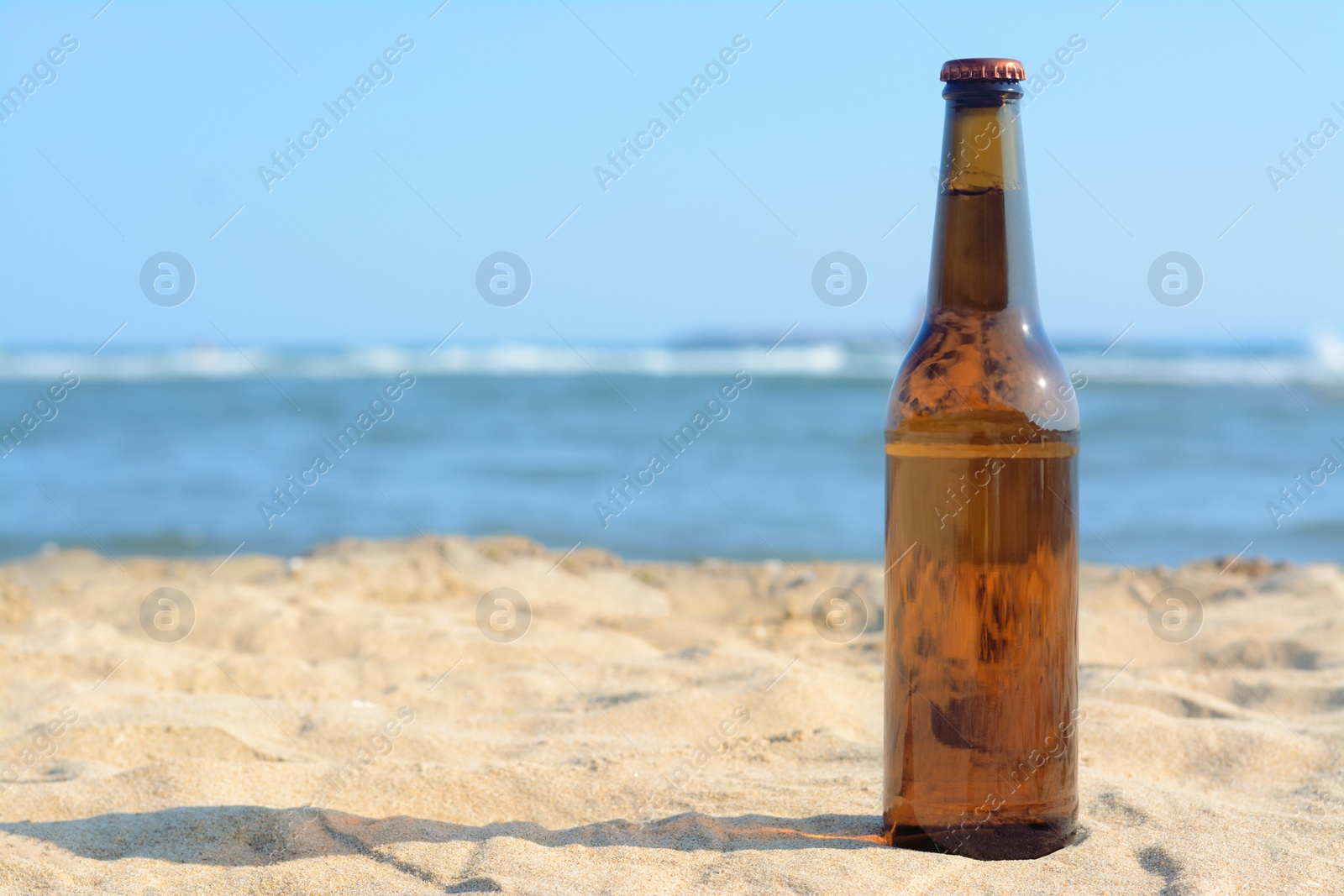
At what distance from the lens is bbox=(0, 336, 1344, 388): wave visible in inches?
1075

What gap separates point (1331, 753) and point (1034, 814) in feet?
3.68

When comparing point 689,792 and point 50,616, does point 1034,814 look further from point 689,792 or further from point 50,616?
point 50,616

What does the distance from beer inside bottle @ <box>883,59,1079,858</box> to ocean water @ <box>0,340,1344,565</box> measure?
4.90 m

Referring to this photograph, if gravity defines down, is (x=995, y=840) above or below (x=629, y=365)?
below

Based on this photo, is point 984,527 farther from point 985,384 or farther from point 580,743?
point 580,743

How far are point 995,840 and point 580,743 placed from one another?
1.16m

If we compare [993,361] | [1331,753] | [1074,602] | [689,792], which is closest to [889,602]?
[1074,602]

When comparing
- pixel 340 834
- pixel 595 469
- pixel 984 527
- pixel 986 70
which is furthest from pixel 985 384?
pixel 595 469

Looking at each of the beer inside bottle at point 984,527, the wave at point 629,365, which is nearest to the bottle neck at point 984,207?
the beer inside bottle at point 984,527

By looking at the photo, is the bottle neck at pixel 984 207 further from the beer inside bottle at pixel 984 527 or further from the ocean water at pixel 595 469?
the ocean water at pixel 595 469

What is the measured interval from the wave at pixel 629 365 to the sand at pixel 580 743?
2182 cm

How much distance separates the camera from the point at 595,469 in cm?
1093

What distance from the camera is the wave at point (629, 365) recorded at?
27312 mm

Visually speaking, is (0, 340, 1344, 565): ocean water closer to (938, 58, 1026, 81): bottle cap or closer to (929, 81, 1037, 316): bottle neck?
(929, 81, 1037, 316): bottle neck
